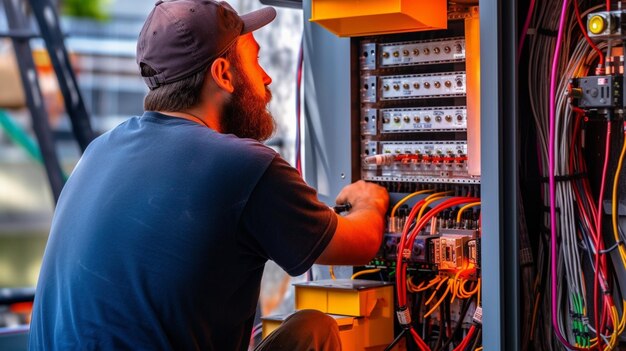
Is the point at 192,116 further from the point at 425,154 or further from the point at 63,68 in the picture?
the point at 63,68

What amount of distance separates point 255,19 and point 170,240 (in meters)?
0.67

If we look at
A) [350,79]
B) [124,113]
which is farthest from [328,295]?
[124,113]

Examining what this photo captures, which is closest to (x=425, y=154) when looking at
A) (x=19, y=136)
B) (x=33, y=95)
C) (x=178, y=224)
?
(x=178, y=224)

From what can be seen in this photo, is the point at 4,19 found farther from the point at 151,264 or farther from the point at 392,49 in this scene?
the point at 151,264

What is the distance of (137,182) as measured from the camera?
5.01ft

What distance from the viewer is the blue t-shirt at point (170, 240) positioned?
1463 mm

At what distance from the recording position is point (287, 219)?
5.15 ft

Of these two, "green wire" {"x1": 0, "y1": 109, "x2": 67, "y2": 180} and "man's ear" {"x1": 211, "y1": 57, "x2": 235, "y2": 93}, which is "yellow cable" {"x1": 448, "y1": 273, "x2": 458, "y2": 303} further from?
"green wire" {"x1": 0, "y1": 109, "x2": 67, "y2": 180}

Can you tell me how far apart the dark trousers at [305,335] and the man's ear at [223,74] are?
574 millimetres

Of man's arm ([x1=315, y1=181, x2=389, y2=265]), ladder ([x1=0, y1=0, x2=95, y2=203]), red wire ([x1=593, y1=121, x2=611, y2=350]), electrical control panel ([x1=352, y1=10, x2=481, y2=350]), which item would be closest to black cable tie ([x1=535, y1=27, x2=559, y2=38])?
electrical control panel ([x1=352, y1=10, x2=481, y2=350])

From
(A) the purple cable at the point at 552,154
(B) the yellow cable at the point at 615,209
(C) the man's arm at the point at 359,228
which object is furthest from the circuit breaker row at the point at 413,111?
(B) the yellow cable at the point at 615,209

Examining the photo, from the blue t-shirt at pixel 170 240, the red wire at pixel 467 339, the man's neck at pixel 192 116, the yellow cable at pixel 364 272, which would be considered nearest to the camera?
the blue t-shirt at pixel 170 240

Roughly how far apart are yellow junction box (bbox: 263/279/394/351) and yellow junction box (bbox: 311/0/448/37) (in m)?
0.74

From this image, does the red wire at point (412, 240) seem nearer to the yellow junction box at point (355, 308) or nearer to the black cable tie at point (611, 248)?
the yellow junction box at point (355, 308)
